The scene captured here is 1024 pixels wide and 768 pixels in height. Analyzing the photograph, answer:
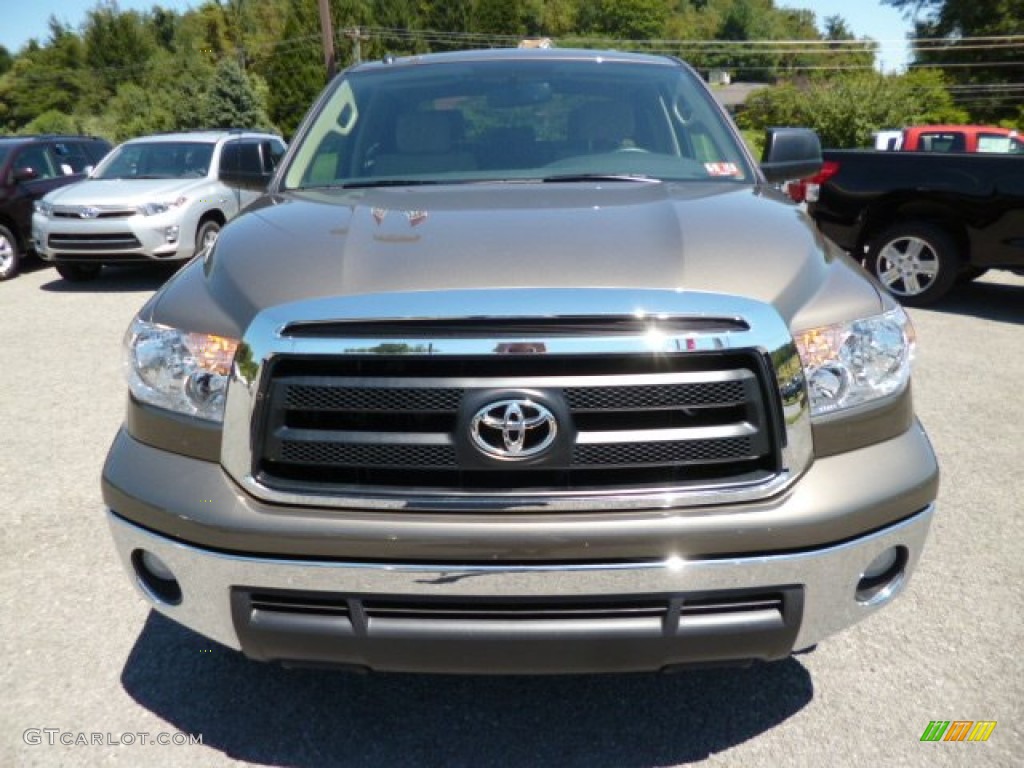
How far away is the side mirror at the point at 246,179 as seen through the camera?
11.7 ft

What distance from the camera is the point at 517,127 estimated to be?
3.31 m

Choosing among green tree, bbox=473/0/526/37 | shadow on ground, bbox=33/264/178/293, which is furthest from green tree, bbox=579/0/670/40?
shadow on ground, bbox=33/264/178/293

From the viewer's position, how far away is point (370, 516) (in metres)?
1.92

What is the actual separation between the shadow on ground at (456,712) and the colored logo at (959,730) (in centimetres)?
34

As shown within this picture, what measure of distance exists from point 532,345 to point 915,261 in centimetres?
738

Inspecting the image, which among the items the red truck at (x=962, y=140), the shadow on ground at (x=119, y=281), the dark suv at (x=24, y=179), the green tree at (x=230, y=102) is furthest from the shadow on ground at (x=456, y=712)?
the green tree at (x=230, y=102)

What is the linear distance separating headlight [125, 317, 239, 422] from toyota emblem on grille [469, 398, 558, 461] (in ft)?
2.05

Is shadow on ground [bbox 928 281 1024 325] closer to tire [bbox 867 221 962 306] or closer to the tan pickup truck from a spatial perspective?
tire [bbox 867 221 962 306]

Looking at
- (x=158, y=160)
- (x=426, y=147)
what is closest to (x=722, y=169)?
(x=426, y=147)

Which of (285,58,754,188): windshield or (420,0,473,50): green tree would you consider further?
(420,0,473,50): green tree

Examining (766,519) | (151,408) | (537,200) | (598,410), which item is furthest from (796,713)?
(151,408)

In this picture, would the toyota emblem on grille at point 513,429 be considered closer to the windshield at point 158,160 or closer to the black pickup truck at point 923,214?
the black pickup truck at point 923,214

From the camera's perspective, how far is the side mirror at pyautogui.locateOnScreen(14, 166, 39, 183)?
11133 millimetres

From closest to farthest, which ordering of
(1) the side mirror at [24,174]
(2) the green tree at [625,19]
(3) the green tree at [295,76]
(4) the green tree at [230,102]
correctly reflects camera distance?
(1) the side mirror at [24,174], (4) the green tree at [230,102], (3) the green tree at [295,76], (2) the green tree at [625,19]
